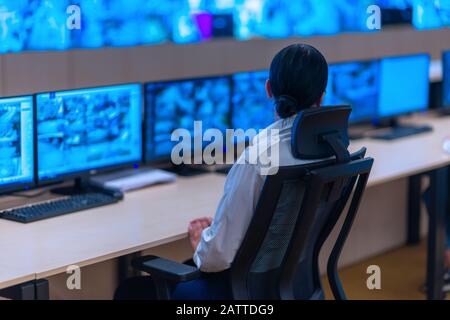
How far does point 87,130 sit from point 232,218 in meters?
1.00

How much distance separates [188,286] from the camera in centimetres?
275

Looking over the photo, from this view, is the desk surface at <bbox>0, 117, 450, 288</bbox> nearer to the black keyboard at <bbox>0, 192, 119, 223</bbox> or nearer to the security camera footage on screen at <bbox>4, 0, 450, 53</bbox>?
the black keyboard at <bbox>0, 192, 119, 223</bbox>

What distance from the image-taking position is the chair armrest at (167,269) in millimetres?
2568

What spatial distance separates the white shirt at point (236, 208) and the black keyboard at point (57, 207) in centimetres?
71

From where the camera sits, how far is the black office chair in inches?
95.3

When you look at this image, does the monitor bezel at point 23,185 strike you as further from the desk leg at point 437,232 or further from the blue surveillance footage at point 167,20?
the desk leg at point 437,232

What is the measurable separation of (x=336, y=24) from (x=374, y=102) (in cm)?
183

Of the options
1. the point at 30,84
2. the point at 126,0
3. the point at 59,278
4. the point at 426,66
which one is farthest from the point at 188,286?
the point at 126,0

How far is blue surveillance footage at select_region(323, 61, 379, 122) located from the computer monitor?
1696mm

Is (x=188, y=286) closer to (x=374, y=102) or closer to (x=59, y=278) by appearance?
(x=59, y=278)

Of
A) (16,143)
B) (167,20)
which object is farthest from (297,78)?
(167,20)

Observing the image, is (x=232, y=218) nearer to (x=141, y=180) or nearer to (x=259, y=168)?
(x=259, y=168)
